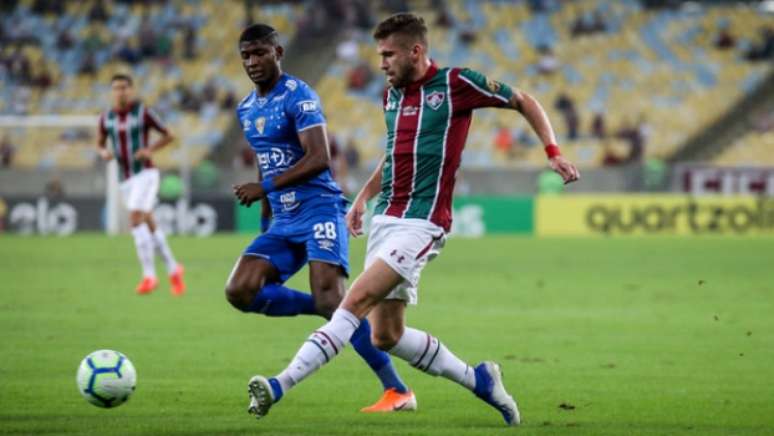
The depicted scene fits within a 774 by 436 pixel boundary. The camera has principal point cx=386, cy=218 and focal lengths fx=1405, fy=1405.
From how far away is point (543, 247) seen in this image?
26.3 m

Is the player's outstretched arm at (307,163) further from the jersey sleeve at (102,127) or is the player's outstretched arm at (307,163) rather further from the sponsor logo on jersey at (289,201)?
the jersey sleeve at (102,127)

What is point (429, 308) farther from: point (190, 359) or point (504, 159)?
point (504, 159)

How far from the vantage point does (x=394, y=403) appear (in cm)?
775

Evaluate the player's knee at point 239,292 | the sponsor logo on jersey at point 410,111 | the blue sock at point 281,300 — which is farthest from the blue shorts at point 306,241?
the sponsor logo on jersey at point 410,111

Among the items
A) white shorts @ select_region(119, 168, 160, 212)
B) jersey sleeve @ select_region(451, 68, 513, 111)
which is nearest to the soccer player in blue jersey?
jersey sleeve @ select_region(451, 68, 513, 111)

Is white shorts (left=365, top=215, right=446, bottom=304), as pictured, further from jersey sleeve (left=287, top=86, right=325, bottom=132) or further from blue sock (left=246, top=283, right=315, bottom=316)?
blue sock (left=246, top=283, right=315, bottom=316)

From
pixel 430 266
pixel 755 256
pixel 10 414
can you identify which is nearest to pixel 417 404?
pixel 10 414

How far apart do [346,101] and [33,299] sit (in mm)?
23095

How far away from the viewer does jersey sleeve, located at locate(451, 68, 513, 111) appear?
7.07m

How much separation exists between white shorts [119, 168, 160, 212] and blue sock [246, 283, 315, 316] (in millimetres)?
8330

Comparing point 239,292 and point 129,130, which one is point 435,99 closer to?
point 239,292

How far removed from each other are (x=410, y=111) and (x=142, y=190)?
9.72 m

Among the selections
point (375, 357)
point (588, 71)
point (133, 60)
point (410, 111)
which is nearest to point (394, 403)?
point (375, 357)

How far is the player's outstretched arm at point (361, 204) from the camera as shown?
7582 millimetres
